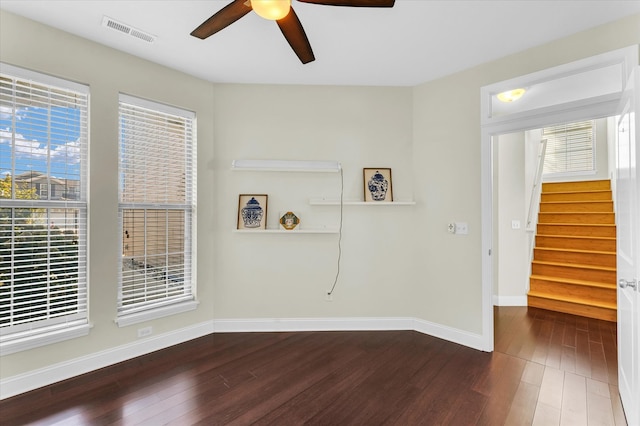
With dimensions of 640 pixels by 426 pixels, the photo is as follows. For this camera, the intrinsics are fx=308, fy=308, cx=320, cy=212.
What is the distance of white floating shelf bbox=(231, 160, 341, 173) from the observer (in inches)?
127

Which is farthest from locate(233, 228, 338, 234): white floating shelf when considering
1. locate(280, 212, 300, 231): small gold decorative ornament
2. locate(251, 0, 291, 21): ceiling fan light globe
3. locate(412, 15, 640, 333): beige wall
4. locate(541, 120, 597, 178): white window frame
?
locate(541, 120, 597, 178): white window frame

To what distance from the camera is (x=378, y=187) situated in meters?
3.37

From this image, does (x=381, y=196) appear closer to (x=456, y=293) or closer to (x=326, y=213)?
(x=326, y=213)

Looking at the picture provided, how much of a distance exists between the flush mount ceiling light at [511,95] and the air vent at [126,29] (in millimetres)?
3086

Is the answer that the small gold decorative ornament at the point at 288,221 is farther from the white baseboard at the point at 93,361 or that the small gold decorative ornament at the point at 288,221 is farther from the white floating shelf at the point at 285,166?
the white baseboard at the point at 93,361

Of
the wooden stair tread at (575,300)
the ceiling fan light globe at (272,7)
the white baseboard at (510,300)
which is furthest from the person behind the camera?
the white baseboard at (510,300)

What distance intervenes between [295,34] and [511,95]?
2.13 m

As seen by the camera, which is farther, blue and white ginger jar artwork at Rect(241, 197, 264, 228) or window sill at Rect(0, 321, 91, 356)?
blue and white ginger jar artwork at Rect(241, 197, 264, 228)

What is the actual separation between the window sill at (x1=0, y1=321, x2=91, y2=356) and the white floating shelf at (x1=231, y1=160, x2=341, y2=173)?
1894mm

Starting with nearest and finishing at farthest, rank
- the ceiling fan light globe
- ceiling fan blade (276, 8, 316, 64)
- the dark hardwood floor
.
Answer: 1. the ceiling fan light globe
2. ceiling fan blade (276, 8, 316, 64)
3. the dark hardwood floor

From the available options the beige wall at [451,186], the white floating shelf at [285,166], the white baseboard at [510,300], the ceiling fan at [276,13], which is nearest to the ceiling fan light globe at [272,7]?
the ceiling fan at [276,13]

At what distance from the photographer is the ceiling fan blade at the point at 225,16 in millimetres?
1625

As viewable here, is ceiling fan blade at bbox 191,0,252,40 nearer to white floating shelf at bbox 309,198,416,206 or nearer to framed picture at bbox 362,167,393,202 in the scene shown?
white floating shelf at bbox 309,198,416,206

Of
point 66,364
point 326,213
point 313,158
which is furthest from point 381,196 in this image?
point 66,364
